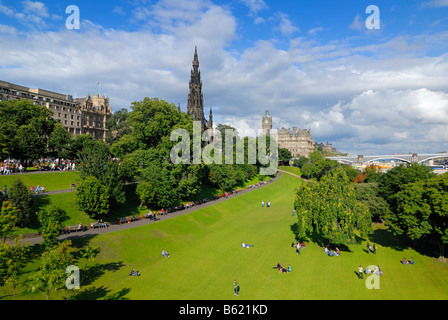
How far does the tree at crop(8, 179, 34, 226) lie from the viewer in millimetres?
27938

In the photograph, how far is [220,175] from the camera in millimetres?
62312

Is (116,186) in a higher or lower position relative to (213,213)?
higher

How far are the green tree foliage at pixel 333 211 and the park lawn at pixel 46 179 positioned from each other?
3139 centimetres

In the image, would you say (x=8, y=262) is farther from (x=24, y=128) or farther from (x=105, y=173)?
(x=24, y=128)

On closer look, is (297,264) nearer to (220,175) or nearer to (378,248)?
(378,248)

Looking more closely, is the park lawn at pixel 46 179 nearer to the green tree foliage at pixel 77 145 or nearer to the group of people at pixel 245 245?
the green tree foliage at pixel 77 145

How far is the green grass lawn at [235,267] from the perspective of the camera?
22.0 metres

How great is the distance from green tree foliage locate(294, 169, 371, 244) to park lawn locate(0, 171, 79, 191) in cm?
3139

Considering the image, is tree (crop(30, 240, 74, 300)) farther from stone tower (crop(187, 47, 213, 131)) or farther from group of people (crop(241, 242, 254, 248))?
stone tower (crop(187, 47, 213, 131))
